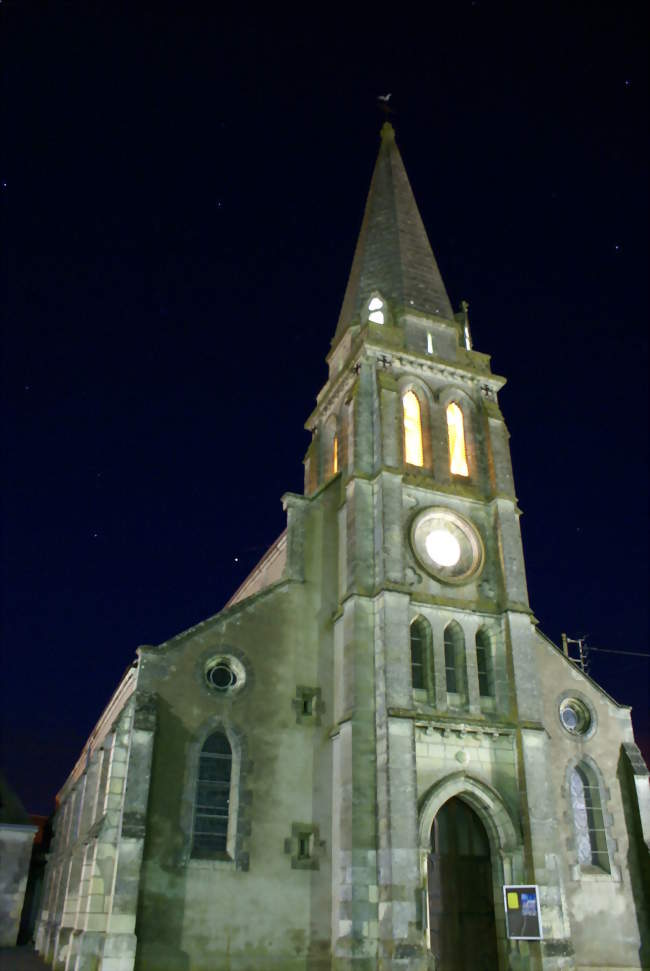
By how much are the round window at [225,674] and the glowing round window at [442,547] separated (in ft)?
22.6

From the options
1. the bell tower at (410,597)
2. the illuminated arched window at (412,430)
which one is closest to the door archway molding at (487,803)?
the bell tower at (410,597)

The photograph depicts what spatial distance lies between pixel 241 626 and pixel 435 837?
314 inches

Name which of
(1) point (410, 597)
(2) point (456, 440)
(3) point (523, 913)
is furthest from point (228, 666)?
(2) point (456, 440)

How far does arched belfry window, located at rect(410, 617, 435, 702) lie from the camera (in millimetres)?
22344

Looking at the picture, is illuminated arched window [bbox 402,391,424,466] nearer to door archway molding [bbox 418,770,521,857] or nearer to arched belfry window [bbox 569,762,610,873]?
door archway molding [bbox 418,770,521,857]

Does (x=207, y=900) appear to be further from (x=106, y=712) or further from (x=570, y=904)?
(x=106, y=712)

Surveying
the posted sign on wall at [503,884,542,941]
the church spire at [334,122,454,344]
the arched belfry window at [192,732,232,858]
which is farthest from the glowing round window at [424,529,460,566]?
the posted sign on wall at [503,884,542,941]

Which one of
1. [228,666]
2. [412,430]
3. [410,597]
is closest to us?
[228,666]

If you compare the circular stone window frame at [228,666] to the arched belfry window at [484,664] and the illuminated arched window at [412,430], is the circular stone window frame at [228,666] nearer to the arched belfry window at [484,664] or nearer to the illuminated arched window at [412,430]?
the arched belfry window at [484,664]

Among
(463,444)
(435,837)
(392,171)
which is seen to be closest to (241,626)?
Answer: (435,837)

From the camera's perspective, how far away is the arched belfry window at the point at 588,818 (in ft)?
75.4

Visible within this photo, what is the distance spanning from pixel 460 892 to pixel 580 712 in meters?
6.76

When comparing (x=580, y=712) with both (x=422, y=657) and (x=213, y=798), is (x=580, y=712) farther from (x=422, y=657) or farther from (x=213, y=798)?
(x=213, y=798)

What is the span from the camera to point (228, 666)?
21.5 m
